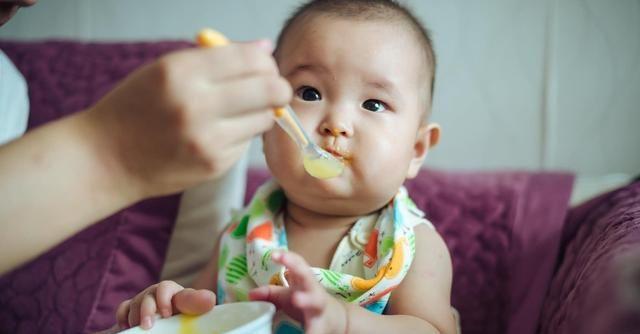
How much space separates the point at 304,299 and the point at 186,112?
24 cm

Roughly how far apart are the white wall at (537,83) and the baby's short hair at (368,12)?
1.80ft

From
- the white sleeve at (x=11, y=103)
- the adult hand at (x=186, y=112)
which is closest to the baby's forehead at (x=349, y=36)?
the adult hand at (x=186, y=112)

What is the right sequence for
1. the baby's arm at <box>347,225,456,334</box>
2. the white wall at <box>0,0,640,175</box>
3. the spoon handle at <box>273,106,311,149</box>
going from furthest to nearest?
the white wall at <box>0,0,640,175</box> → the baby's arm at <box>347,225,456,334</box> → the spoon handle at <box>273,106,311,149</box>

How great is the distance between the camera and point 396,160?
86cm

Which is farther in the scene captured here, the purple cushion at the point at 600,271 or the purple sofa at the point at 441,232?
the purple sofa at the point at 441,232

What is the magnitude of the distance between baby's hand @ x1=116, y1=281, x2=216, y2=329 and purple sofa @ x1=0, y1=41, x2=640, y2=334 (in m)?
0.28

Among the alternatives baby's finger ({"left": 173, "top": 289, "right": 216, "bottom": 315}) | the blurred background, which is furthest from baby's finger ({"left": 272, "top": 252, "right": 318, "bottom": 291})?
the blurred background

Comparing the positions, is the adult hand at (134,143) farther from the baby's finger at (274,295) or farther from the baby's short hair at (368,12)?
the baby's short hair at (368,12)

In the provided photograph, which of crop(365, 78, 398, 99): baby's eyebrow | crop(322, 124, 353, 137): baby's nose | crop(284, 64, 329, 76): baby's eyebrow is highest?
crop(284, 64, 329, 76): baby's eyebrow

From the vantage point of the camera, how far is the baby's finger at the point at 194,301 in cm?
65

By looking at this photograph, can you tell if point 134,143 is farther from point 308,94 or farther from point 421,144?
point 421,144

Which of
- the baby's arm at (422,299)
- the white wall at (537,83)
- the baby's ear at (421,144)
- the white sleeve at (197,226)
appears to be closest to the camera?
the baby's arm at (422,299)

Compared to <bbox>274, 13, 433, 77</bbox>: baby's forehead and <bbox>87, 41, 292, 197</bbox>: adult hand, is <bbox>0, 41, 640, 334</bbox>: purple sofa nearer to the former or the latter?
<bbox>274, 13, 433, 77</bbox>: baby's forehead

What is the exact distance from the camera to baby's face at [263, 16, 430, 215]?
83cm
